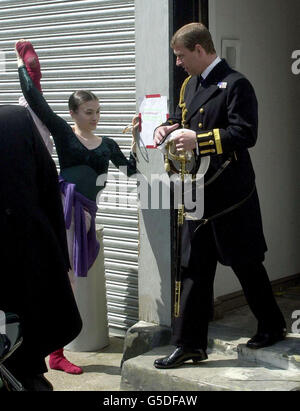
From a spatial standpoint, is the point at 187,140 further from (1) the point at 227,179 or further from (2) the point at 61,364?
(2) the point at 61,364

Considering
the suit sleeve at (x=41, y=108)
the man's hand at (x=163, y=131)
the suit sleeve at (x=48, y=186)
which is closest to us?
the suit sleeve at (x=48, y=186)

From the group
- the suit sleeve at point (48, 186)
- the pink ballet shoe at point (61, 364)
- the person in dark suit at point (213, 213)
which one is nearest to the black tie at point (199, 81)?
the person in dark suit at point (213, 213)

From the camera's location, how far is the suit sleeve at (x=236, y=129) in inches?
192

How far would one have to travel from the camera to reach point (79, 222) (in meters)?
5.91

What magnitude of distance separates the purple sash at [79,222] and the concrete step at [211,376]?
85 centimetres

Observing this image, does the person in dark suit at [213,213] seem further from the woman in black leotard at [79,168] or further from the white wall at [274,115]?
the white wall at [274,115]

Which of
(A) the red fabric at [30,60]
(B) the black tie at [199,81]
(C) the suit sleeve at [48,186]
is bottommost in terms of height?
(C) the suit sleeve at [48,186]

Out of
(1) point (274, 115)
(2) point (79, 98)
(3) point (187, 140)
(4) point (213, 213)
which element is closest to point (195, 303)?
(4) point (213, 213)

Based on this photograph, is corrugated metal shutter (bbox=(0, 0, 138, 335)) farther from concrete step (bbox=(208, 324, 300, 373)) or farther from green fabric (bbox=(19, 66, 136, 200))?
concrete step (bbox=(208, 324, 300, 373))

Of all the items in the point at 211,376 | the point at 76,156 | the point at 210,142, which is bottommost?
the point at 211,376

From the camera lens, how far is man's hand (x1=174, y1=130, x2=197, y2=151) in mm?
4957

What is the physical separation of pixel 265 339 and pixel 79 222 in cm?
155

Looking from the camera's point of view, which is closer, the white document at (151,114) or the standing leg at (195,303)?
the standing leg at (195,303)
